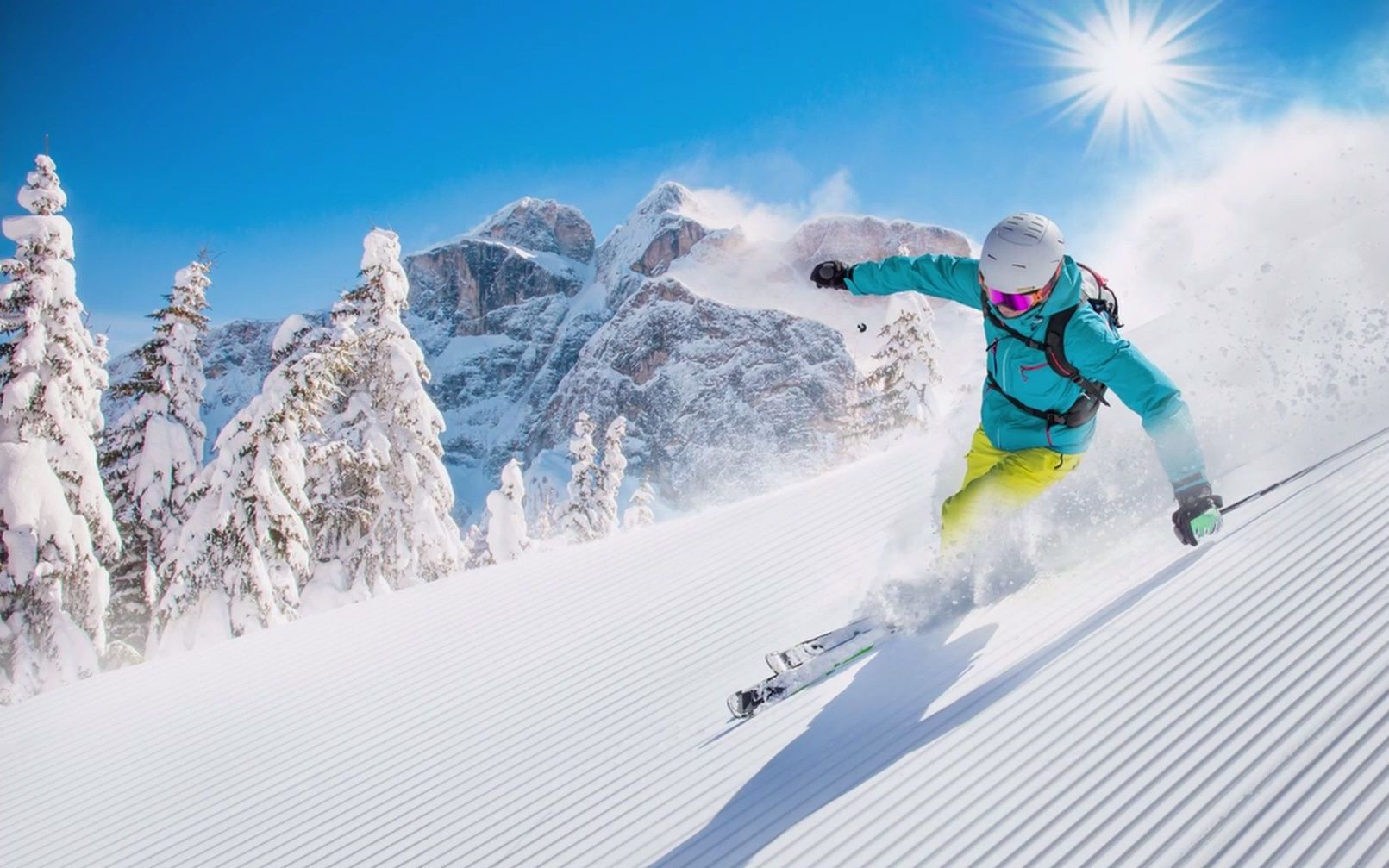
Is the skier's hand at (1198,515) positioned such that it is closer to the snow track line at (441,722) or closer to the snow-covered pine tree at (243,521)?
the snow track line at (441,722)

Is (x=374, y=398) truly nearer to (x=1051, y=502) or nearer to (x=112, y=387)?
(x=112, y=387)

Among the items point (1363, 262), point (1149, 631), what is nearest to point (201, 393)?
point (1149, 631)

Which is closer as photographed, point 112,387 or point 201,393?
point 112,387

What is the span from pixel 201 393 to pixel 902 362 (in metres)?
18.8

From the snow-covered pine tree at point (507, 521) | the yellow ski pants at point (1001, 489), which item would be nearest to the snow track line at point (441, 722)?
the yellow ski pants at point (1001, 489)

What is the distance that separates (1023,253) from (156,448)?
1574cm

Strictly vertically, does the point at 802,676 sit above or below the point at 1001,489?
below

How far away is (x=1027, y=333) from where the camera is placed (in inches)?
153

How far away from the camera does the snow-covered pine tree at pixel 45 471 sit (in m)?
10.7

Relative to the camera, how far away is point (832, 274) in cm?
511

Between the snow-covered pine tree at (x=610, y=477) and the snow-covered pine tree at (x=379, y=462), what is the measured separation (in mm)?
15437

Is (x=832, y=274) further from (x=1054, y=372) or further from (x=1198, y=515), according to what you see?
(x=1198, y=515)

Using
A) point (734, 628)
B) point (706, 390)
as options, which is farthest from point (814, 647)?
point (706, 390)

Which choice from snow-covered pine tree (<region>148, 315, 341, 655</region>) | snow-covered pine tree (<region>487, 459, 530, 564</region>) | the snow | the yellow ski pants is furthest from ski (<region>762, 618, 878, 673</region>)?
snow-covered pine tree (<region>487, 459, 530, 564</region>)
